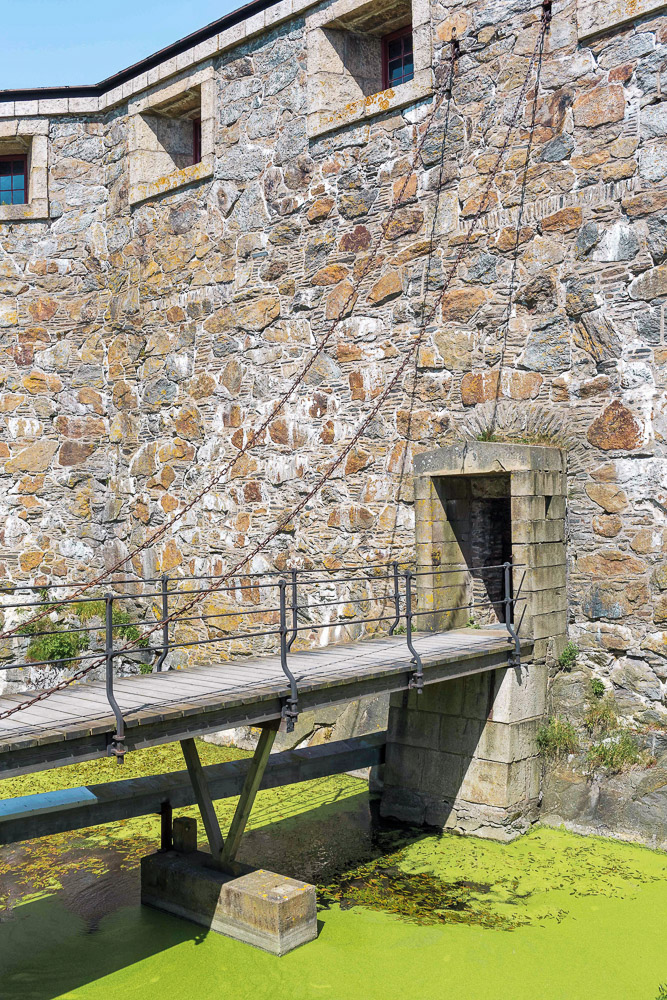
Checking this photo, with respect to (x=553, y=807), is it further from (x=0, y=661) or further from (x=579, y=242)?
(x=0, y=661)

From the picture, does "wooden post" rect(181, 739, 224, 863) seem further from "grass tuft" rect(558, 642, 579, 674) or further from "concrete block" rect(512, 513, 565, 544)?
"grass tuft" rect(558, 642, 579, 674)

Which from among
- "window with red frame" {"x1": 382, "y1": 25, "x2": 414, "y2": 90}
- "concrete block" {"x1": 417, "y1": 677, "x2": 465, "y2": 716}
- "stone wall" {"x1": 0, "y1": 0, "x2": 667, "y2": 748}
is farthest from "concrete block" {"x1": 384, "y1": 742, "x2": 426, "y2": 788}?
"window with red frame" {"x1": 382, "y1": 25, "x2": 414, "y2": 90}

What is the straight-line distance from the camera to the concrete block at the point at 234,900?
6.01 m

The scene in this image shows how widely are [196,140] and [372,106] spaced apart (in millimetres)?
3566

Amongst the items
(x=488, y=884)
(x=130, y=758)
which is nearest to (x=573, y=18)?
(x=488, y=884)

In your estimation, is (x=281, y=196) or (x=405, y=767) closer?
(x=405, y=767)

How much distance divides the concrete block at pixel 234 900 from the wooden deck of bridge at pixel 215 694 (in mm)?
1067

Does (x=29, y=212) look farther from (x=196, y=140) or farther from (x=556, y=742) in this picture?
(x=556, y=742)

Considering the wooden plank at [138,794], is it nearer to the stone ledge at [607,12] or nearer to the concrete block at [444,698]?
the concrete block at [444,698]

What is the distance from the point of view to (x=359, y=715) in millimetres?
9891

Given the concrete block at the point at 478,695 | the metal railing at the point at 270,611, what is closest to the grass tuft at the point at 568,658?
the metal railing at the point at 270,611

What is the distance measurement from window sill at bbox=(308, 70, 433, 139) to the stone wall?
8 cm

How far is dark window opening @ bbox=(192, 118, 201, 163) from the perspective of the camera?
41.8 feet

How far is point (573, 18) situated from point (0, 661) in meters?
9.16
